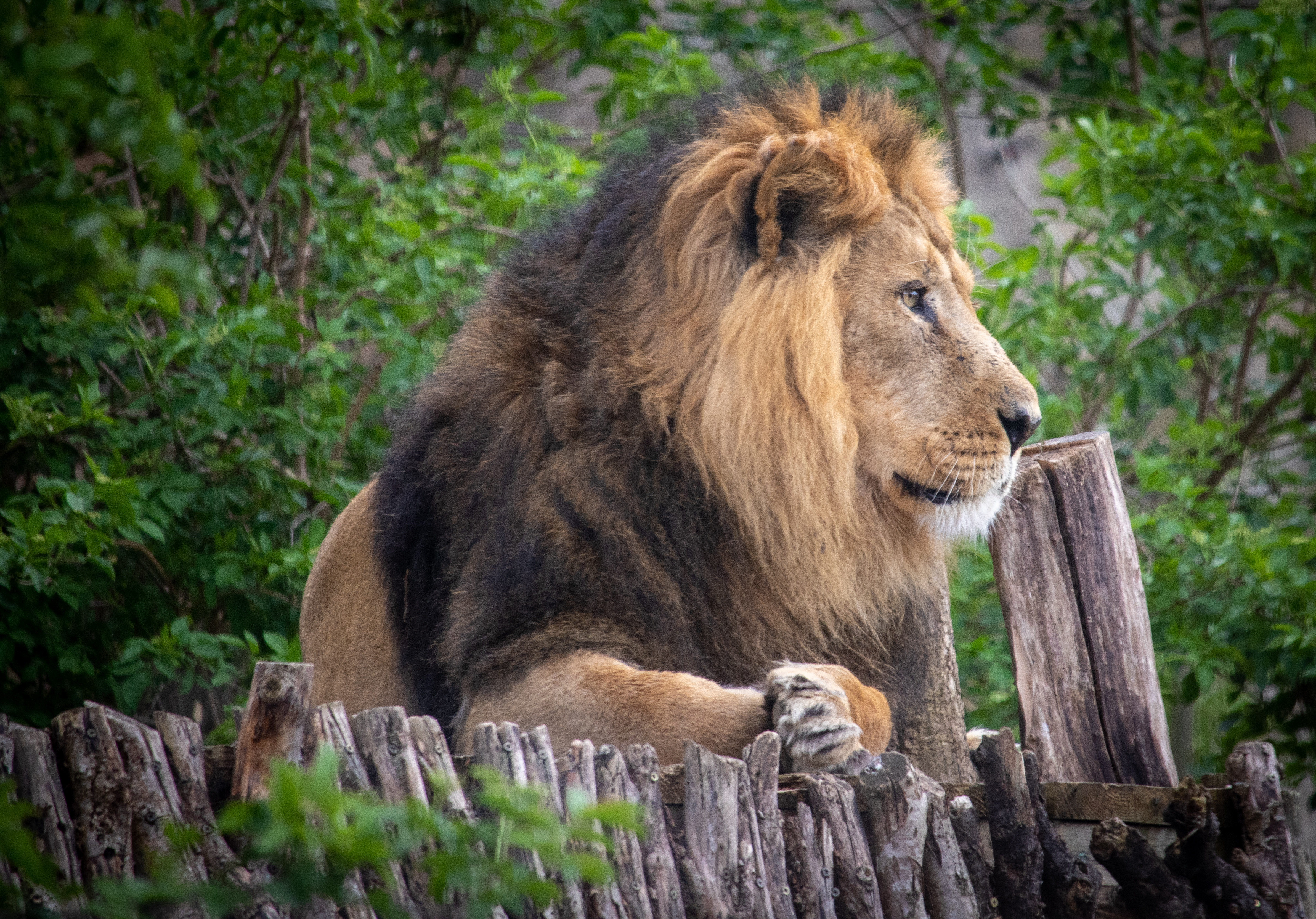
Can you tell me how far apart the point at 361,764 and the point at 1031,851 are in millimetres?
1032

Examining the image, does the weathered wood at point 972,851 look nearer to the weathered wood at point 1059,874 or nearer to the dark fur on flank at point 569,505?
the weathered wood at point 1059,874

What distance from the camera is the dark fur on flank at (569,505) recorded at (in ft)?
7.14

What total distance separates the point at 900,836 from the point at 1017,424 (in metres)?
0.92

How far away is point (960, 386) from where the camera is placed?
Result: 2.29 m

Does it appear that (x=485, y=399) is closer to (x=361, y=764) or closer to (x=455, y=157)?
(x=361, y=764)

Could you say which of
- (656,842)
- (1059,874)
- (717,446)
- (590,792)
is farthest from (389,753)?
(1059,874)

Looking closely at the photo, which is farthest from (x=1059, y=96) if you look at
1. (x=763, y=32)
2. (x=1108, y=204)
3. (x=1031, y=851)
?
(x=1031, y=851)

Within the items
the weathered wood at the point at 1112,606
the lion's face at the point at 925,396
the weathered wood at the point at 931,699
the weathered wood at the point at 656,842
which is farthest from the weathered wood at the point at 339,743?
the weathered wood at the point at 1112,606

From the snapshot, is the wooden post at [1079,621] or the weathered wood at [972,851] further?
the wooden post at [1079,621]

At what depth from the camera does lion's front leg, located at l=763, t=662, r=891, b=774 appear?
194 centimetres

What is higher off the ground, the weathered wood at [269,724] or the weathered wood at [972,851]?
the weathered wood at [269,724]

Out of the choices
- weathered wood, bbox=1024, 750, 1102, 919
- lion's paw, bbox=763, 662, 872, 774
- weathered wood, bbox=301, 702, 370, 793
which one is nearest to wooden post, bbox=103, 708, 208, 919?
weathered wood, bbox=301, 702, 370, 793

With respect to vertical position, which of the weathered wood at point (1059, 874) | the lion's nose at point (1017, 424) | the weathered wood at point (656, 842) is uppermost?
the lion's nose at point (1017, 424)

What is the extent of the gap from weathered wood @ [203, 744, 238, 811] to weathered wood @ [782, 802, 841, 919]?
32.5 inches
